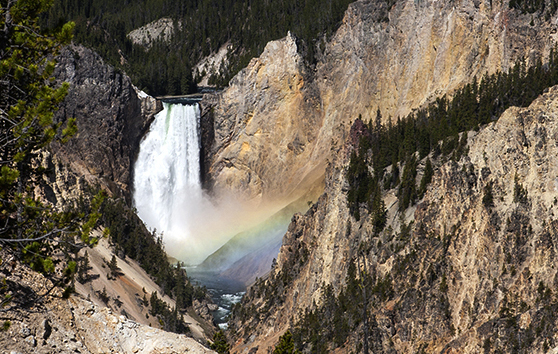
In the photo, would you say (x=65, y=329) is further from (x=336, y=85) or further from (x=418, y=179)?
(x=336, y=85)

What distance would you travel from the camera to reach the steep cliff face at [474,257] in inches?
2035

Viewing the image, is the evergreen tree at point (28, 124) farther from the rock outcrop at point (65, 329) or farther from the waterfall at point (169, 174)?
the waterfall at point (169, 174)

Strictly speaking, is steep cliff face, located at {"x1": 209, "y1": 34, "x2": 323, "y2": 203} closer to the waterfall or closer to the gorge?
the gorge

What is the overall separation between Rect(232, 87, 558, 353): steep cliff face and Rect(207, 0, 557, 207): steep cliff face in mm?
30897

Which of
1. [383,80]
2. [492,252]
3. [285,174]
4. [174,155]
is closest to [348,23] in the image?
[383,80]

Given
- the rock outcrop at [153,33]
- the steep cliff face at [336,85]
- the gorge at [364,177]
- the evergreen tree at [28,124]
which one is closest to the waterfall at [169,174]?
the gorge at [364,177]

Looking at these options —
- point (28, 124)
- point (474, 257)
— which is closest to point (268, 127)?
point (474, 257)

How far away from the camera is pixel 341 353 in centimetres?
6391

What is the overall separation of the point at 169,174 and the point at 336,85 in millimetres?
33956

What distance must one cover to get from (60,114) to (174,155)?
20.8 metres

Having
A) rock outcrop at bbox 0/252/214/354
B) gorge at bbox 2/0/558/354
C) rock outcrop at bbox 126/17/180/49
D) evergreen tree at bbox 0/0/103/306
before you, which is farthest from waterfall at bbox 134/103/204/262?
rock outcrop at bbox 0/252/214/354

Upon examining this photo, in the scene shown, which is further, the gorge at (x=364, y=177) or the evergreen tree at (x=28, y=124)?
the gorge at (x=364, y=177)

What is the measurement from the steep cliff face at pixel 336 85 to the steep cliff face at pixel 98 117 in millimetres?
15874

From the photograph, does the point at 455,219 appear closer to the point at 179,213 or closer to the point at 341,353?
the point at 341,353
